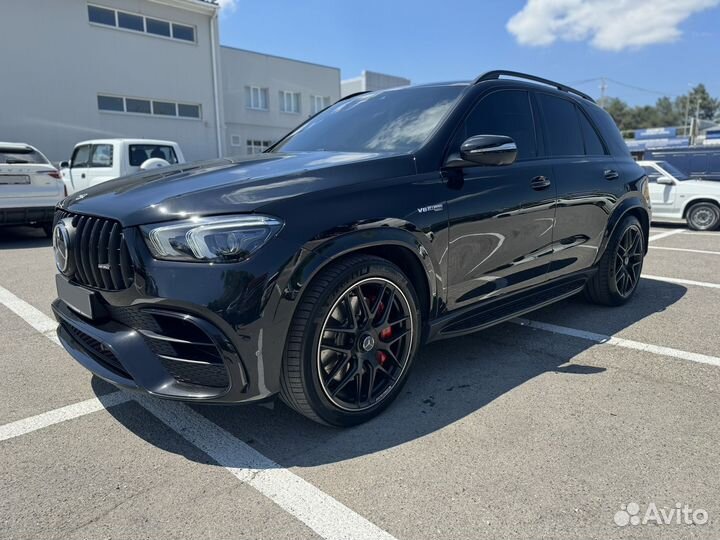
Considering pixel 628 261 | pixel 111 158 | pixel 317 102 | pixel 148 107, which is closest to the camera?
pixel 628 261

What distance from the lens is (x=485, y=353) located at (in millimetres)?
3795

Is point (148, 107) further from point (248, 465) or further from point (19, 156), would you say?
point (248, 465)

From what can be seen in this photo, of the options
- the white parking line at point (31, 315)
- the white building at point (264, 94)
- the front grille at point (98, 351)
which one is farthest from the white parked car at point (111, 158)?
the white building at point (264, 94)

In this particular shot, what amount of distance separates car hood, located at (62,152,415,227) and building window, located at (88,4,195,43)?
18.4 meters

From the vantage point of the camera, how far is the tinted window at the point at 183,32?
65.9ft

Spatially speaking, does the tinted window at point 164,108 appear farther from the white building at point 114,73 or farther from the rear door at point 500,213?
the rear door at point 500,213

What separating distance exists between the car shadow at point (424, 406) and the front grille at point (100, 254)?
2.61 feet

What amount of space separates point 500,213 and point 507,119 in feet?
2.56

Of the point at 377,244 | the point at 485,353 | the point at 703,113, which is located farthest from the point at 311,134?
the point at 703,113

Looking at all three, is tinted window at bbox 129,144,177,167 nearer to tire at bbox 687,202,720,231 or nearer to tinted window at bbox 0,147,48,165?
tinted window at bbox 0,147,48,165

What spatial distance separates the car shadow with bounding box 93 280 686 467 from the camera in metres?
2.58

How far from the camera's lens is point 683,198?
1177cm

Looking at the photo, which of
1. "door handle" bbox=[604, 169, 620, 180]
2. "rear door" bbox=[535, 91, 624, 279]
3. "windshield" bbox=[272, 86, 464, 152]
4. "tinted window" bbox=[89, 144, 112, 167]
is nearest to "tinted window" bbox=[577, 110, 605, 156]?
"rear door" bbox=[535, 91, 624, 279]

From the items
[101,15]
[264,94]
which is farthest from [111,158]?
[264,94]
